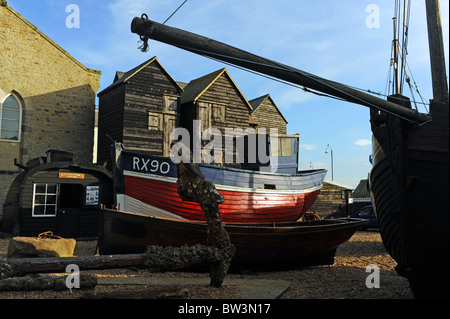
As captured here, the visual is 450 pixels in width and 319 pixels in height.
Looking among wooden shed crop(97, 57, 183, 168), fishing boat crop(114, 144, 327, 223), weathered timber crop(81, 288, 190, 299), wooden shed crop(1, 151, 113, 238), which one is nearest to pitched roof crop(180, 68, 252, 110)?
wooden shed crop(97, 57, 183, 168)

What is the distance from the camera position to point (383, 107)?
17.0 feet

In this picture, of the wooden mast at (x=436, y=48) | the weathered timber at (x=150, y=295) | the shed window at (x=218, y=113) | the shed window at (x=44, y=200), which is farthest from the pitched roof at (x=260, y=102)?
A: the weathered timber at (x=150, y=295)

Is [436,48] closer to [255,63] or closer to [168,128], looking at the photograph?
[255,63]

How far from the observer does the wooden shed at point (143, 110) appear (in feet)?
68.1

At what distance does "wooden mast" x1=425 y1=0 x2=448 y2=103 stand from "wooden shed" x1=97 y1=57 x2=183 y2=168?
588 inches

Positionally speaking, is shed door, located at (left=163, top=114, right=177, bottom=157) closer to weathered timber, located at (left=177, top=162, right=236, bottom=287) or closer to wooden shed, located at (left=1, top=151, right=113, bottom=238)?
wooden shed, located at (left=1, top=151, right=113, bottom=238)

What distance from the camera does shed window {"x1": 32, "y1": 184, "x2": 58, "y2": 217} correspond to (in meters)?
15.7

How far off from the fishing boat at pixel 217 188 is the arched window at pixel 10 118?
42.8ft

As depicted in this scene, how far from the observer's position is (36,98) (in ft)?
71.2

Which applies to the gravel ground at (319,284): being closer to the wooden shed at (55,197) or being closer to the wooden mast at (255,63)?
the wooden mast at (255,63)

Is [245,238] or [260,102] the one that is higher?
[260,102]

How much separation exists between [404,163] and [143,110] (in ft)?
59.5

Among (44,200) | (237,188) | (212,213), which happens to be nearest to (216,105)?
(44,200)
